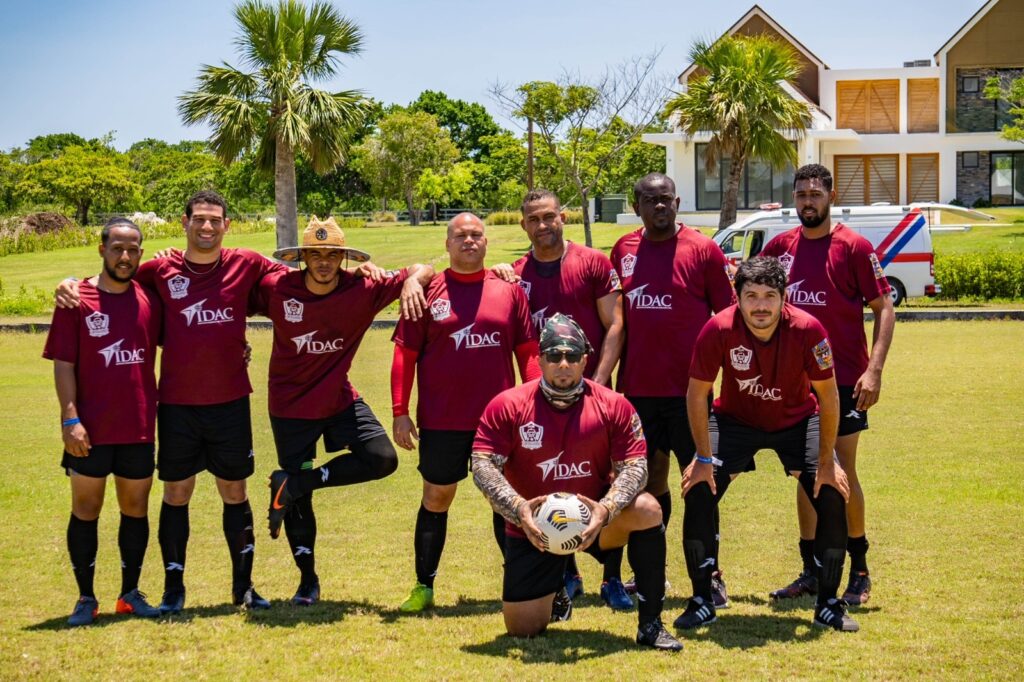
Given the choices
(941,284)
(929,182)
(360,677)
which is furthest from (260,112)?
(929,182)

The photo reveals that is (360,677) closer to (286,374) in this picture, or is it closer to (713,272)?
(286,374)

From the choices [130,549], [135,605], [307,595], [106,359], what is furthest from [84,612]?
[106,359]

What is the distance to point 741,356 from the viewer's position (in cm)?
638

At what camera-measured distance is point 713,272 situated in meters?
7.28

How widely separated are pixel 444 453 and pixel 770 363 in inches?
79.7

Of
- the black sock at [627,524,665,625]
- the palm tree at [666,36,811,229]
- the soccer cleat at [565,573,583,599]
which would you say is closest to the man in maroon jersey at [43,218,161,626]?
the soccer cleat at [565,573,583,599]

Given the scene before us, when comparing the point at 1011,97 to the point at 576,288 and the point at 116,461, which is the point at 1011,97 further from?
the point at 116,461

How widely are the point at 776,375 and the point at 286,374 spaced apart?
296 centimetres

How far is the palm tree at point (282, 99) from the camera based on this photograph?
30906 millimetres

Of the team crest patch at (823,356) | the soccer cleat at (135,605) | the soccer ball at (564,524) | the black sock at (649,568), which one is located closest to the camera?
the soccer ball at (564,524)

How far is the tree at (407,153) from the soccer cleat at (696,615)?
58310 millimetres

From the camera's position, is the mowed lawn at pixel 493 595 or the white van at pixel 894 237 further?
the white van at pixel 894 237

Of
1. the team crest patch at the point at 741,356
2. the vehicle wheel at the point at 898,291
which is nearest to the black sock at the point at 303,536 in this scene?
the team crest patch at the point at 741,356

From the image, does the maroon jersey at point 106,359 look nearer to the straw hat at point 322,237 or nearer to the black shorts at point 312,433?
the black shorts at point 312,433
